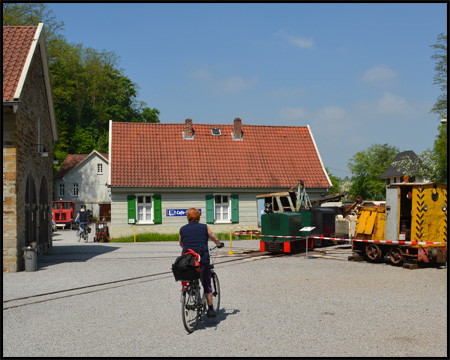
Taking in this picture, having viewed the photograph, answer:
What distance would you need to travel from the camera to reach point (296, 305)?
10242mm

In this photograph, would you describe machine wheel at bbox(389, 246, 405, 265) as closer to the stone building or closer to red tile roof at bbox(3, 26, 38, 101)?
the stone building

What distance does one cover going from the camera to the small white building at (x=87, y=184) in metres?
67.9

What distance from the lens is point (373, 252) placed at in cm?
1812

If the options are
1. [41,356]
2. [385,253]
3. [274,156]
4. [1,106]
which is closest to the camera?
[41,356]

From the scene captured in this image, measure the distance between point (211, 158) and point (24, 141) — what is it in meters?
18.3

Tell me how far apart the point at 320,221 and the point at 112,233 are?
43.3 ft

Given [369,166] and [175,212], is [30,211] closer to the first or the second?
[175,212]

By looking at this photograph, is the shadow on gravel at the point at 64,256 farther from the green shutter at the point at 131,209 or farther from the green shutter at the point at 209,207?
the green shutter at the point at 209,207

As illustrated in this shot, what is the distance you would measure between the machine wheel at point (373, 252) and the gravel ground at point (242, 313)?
86 cm

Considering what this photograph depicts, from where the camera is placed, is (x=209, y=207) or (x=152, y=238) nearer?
(x=152, y=238)

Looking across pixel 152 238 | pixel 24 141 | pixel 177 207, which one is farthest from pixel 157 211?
pixel 24 141

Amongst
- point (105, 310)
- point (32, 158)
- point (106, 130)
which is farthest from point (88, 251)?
point (106, 130)

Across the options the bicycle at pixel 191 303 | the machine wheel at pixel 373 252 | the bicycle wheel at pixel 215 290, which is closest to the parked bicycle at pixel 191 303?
the bicycle at pixel 191 303

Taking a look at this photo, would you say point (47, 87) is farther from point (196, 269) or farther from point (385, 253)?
point (196, 269)
